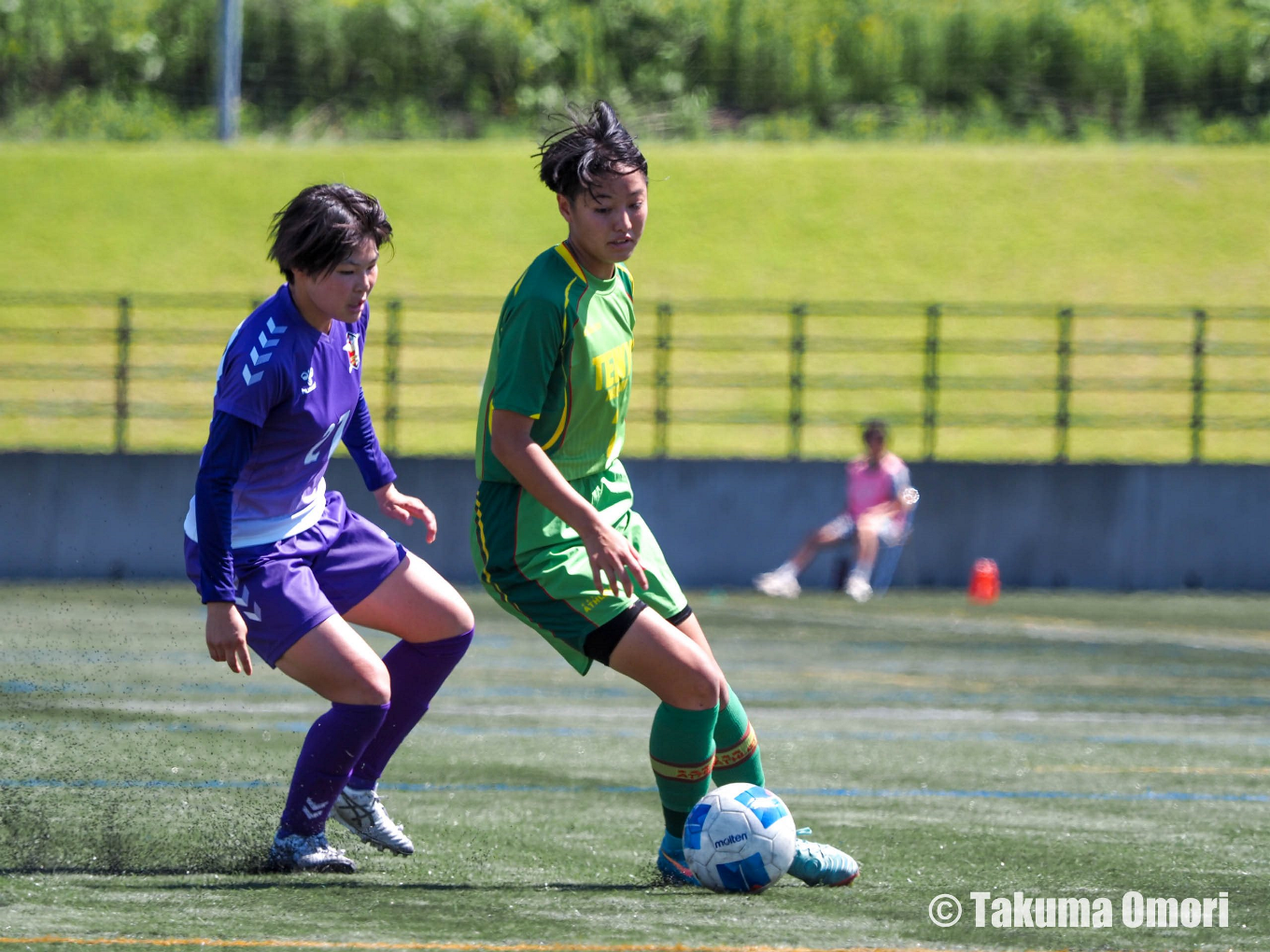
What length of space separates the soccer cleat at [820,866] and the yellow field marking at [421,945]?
2.20ft

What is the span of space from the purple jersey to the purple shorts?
0.15ft

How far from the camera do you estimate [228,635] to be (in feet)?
14.1

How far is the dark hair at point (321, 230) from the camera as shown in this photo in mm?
4535

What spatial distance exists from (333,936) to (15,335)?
67.5 feet

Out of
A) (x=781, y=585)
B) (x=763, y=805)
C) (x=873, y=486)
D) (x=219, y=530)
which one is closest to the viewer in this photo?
(x=219, y=530)

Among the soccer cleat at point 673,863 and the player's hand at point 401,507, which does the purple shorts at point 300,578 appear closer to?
the player's hand at point 401,507

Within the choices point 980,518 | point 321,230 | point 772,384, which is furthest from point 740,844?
point 772,384

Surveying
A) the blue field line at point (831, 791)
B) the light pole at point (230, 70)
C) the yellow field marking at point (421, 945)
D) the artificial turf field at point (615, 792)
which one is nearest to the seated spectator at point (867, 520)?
the artificial turf field at point (615, 792)

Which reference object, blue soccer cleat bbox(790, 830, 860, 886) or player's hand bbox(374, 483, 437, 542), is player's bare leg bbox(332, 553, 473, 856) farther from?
blue soccer cleat bbox(790, 830, 860, 886)

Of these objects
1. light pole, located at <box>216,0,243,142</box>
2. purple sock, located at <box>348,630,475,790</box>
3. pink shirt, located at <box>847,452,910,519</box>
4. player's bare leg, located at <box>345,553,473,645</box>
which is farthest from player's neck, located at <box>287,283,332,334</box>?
light pole, located at <box>216,0,243,142</box>

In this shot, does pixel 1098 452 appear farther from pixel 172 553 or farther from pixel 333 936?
pixel 333 936

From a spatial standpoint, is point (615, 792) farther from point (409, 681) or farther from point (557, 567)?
point (557, 567)

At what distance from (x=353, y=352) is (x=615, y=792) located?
88.9 inches

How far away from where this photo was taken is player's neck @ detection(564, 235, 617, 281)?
4537mm
